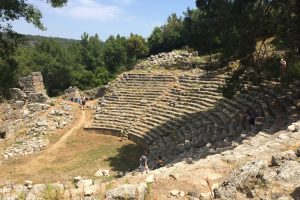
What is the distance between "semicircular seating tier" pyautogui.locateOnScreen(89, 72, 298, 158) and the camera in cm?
1539

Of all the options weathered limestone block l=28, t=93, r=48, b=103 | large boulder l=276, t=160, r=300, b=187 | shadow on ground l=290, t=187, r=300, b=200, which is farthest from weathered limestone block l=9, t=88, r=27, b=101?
shadow on ground l=290, t=187, r=300, b=200

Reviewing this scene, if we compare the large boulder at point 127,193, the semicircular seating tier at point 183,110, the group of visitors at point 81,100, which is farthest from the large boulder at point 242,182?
the group of visitors at point 81,100

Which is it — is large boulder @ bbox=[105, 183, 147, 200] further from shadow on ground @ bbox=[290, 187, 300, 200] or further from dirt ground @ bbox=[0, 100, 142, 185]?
dirt ground @ bbox=[0, 100, 142, 185]

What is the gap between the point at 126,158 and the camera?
18.2 meters

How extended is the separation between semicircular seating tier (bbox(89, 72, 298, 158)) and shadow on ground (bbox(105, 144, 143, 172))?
636mm

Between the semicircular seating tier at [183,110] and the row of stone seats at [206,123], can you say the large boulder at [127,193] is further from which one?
the row of stone seats at [206,123]

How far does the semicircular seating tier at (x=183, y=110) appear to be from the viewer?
15.4 metres

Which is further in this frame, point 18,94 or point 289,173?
point 18,94

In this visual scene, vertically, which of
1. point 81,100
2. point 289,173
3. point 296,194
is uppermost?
point 289,173

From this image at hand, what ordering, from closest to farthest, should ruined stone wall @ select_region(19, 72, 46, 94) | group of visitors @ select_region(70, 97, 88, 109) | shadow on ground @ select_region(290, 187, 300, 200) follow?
shadow on ground @ select_region(290, 187, 300, 200) → group of visitors @ select_region(70, 97, 88, 109) → ruined stone wall @ select_region(19, 72, 46, 94)

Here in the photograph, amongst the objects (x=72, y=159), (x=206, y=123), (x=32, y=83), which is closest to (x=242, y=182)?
(x=206, y=123)

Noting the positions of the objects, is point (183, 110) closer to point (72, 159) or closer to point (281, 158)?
point (72, 159)

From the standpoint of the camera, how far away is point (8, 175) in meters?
16.7

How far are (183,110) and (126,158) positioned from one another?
4.83 meters
